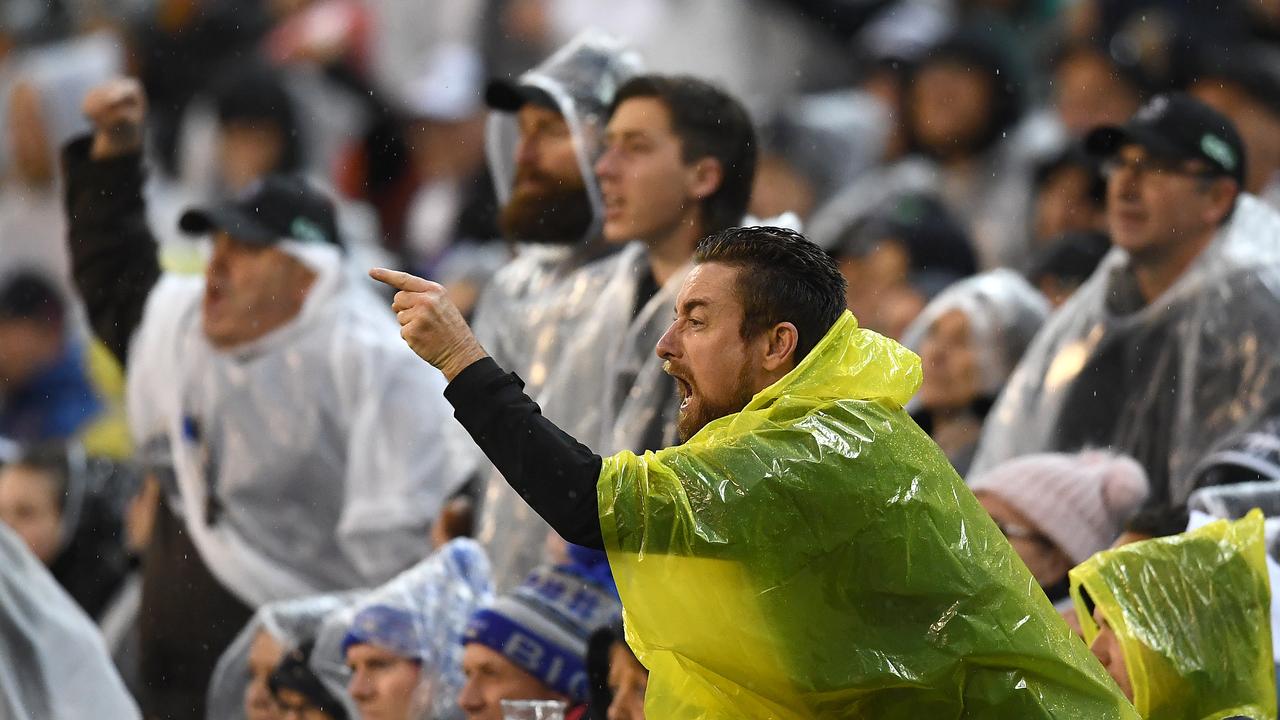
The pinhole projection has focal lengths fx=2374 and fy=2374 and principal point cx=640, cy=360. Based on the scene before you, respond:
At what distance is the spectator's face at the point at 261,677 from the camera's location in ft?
21.9

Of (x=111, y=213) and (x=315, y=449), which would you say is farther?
(x=111, y=213)

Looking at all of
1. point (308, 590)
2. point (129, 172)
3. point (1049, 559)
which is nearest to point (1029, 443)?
point (1049, 559)

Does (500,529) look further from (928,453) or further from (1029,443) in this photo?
(928,453)

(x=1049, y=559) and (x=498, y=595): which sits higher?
(x=1049, y=559)

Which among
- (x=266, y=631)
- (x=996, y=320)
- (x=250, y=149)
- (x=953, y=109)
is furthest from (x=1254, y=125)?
(x=250, y=149)

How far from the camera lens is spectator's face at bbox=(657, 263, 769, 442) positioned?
4074 millimetres

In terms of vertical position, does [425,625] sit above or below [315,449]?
below

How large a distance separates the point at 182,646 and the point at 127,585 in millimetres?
751

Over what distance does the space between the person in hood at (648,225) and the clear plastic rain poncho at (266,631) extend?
0.55m

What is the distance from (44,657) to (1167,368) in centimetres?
316

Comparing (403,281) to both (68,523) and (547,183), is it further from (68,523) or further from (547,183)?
(68,523)

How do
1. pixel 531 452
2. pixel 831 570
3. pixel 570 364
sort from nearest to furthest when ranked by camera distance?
pixel 531 452 → pixel 831 570 → pixel 570 364

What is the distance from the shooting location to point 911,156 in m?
10.1

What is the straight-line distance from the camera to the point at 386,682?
20.6 ft
